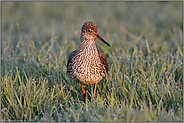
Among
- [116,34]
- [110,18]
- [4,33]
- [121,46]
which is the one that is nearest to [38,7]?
[4,33]

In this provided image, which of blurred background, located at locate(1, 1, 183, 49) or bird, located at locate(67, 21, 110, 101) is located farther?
blurred background, located at locate(1, 1, 183, 49)

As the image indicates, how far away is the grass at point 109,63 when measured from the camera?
3857 millimetres

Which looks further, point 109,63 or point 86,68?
point 109,63

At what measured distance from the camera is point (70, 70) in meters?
4.62

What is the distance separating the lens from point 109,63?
602 cm

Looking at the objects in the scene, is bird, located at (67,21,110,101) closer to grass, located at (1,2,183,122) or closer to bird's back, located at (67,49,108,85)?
bird's back, located at (67,49,108,85)

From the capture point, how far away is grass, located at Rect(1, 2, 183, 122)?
3.86m

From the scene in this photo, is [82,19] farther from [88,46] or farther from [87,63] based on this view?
[87,63]

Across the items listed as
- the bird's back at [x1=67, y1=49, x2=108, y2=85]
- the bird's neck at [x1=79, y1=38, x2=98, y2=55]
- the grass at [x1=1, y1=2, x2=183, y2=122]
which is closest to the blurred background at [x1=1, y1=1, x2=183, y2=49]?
the grass at [x1=1, y1=2, x2=183, y2=122]

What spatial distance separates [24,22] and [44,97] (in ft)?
21.6

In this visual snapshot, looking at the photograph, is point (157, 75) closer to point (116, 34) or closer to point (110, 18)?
point (116, 34)

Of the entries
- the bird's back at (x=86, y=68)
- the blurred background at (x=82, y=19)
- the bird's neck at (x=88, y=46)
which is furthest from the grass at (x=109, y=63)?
the bird's neck at (x=88, y=46)

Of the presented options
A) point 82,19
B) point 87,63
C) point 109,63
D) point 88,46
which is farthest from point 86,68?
point 82,19

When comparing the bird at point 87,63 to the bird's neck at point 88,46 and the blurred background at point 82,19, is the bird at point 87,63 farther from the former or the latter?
the blurred background at point 82,19
